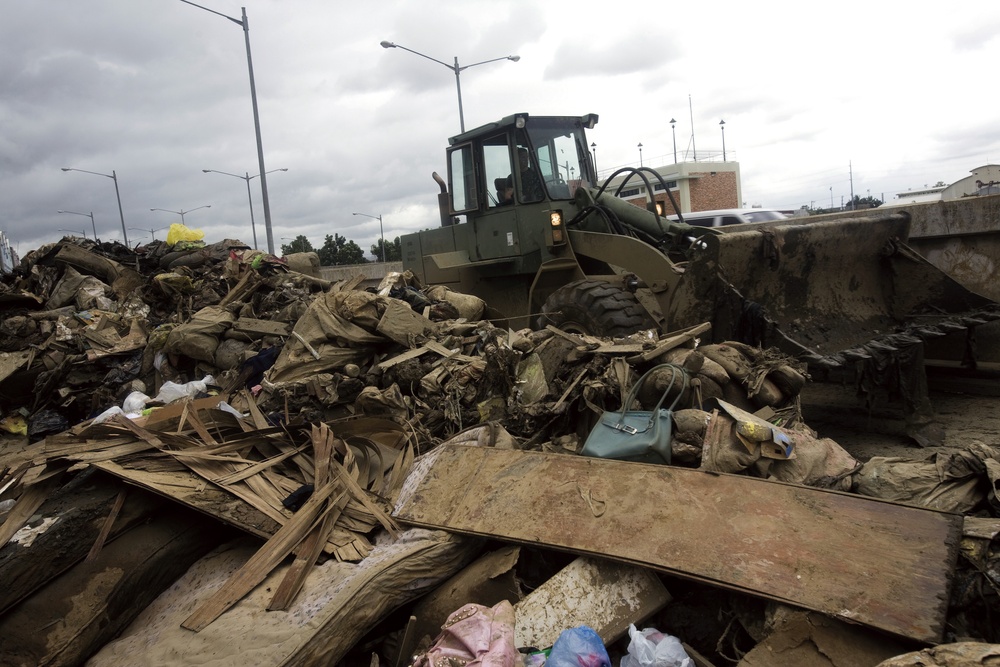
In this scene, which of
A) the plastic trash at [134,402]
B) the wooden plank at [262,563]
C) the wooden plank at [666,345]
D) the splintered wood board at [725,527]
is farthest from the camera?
the plastic trash at [134,402]

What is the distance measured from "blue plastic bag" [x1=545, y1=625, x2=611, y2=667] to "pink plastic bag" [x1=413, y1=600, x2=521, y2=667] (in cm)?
17

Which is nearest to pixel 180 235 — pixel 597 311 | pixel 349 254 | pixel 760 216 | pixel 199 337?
pixel 199 337

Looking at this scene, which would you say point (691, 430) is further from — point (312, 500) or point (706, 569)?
point (312, 500)

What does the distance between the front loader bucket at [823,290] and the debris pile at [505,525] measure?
720 millimetres

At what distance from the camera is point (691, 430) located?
3.44 meters

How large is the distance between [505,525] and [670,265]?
10.4 ft

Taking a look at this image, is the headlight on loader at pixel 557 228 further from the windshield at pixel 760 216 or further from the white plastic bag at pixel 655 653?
the windshield at pixel 760 216

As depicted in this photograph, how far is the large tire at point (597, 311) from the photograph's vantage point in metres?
5.50

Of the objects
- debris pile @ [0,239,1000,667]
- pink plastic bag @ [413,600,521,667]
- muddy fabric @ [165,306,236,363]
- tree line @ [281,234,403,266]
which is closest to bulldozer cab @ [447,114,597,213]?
debris pile @ [0,239,1000,667]

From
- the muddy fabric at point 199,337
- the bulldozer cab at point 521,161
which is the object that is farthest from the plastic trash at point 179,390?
the bulldozer cab at point 521,161

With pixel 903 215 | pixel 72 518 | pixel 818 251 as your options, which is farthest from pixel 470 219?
pixel 72 518

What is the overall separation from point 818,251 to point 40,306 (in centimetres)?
911

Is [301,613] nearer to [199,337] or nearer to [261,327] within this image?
[261,327]

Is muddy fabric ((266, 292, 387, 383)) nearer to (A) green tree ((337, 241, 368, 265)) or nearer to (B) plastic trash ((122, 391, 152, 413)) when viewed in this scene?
(B) plastic trash ((122, 391, 152, 413))
